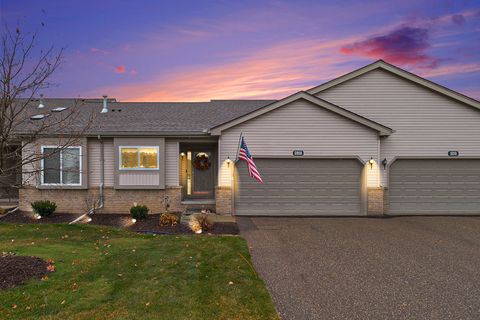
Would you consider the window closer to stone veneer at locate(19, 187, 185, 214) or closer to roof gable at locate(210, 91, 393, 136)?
stone veneer at locate(19, 187, 185, 214)

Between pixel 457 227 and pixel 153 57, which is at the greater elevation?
pixel 153 57

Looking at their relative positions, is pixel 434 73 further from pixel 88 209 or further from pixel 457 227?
pixel 88 209

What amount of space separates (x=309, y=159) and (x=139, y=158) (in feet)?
25.7

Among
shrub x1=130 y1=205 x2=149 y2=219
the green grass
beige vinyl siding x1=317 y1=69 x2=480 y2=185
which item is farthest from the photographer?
beige vinyl siding x1=317 y1=69 x2=480 y2=185

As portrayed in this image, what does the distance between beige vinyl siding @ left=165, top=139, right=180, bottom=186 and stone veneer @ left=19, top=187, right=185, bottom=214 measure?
14.8 inches

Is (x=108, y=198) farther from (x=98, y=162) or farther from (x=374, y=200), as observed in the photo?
(x=374, y=200)

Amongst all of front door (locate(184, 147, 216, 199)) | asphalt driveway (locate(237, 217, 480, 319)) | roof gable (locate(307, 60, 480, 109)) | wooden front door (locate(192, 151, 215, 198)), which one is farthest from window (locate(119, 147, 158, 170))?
roof gable (locate(307, 60, 480, 109))

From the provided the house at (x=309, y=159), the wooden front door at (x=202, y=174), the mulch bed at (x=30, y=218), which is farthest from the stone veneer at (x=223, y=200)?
the mulch bed at (x=30, y=218)

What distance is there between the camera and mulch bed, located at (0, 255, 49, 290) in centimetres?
554

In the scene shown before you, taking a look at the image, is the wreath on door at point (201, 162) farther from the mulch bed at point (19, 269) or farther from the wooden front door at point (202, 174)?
the mulch bed at point (19, 269)

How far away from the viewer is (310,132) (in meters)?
13.3

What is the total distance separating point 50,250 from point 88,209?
601cm

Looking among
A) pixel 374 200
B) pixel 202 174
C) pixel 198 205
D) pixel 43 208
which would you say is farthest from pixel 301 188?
pixel 43 208

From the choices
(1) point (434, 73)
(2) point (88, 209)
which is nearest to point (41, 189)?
(2) point (88, 209)
